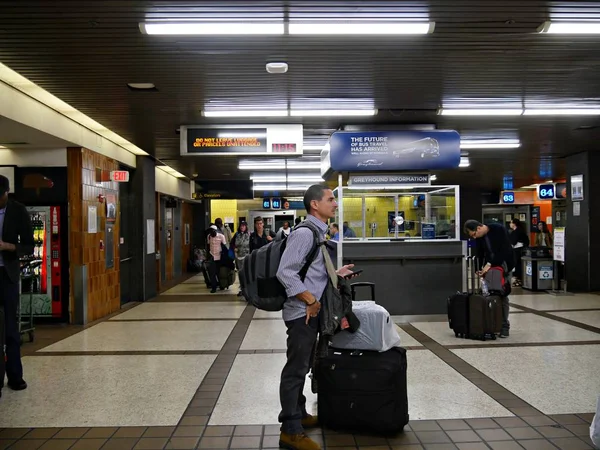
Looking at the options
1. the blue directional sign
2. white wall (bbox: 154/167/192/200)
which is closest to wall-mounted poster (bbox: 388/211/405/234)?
the blue directional sign

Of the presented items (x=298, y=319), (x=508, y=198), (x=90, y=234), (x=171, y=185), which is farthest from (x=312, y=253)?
(x=508, y=198)

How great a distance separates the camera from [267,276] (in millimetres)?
3223

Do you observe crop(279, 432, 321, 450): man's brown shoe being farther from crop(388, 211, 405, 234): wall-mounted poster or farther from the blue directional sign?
crop(388, 211, 405, 234): wall-mounted poster

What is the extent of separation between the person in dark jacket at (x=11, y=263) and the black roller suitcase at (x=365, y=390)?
2.75 metres

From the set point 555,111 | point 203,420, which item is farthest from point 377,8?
point 555,111

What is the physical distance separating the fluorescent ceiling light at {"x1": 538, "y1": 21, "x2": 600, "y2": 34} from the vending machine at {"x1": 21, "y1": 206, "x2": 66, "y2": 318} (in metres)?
7.07

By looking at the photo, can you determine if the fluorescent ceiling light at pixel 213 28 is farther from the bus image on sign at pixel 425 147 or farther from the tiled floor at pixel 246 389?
the bus image on sign at pixel 425 147

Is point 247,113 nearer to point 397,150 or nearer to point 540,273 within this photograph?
point 397,150

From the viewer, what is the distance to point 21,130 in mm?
6855

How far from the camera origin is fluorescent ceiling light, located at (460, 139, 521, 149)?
1016 cm

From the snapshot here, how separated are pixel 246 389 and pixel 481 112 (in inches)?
212

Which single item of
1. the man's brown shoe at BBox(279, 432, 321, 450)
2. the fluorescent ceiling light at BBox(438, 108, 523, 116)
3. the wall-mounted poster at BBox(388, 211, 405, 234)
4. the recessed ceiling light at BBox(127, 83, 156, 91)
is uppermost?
the recessed ceiling light at BBox(127, 83, 156, 91)

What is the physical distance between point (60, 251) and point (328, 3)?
20.1ft

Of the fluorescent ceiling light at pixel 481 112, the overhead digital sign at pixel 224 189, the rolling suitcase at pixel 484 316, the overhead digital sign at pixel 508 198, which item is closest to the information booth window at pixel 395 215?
the fluorescent ceiling light at pixel 481 112
